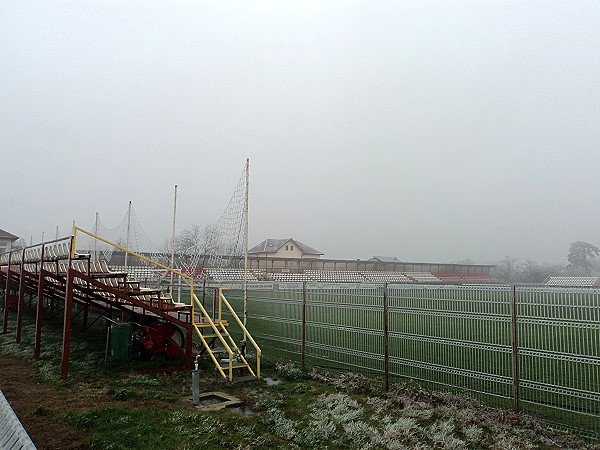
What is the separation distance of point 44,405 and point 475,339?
680 centimetres

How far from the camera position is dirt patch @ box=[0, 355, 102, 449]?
566 cm

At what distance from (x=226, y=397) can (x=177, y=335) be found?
12.0 ft

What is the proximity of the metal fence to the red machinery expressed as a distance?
123 inches

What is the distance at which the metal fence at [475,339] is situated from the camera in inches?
243

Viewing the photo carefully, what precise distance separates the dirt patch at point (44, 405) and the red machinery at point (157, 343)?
7.29 feet

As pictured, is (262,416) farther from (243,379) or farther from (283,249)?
(283,249)

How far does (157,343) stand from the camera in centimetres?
1065

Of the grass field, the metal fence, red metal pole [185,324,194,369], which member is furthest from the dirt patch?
the metal fence

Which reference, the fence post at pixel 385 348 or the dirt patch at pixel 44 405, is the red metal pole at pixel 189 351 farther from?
the fence post at pixel 385 348

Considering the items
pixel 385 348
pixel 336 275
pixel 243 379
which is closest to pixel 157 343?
pixel 243 379

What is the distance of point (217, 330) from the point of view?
32.7ft

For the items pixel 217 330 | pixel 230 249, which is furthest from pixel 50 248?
pixel 230 249

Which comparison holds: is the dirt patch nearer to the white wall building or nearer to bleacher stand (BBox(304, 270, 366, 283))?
bleacher stand (BBox(304, 270, 366, 283))

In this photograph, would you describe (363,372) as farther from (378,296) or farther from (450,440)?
(450,440)
